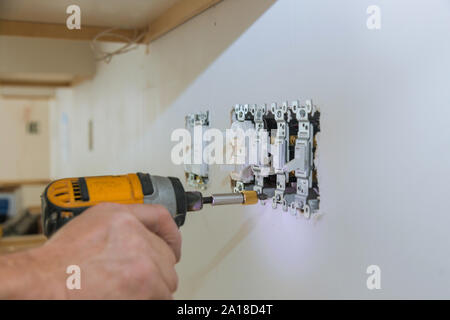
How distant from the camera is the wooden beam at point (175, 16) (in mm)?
874

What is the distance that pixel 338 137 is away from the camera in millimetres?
570

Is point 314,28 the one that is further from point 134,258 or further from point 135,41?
point 135,41

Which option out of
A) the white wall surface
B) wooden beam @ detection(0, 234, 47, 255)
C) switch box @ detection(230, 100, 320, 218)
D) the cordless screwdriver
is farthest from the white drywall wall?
the cordless screwdriver

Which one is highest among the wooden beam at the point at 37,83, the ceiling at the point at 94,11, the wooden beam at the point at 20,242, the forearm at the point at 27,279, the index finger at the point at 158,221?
the wooden beam at the point at 37,83

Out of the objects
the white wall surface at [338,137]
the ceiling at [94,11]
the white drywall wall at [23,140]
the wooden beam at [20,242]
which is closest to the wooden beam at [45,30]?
the ceiling at [94,11]

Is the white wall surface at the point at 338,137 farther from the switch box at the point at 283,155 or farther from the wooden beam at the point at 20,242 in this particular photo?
the wooden beam at the point at 20,242

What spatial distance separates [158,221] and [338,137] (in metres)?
0.24

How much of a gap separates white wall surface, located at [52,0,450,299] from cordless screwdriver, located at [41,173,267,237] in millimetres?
189

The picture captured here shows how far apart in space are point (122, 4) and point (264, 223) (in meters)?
0.52

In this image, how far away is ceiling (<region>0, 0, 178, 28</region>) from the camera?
3.03ft

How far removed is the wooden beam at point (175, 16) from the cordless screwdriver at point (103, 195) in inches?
16.1
